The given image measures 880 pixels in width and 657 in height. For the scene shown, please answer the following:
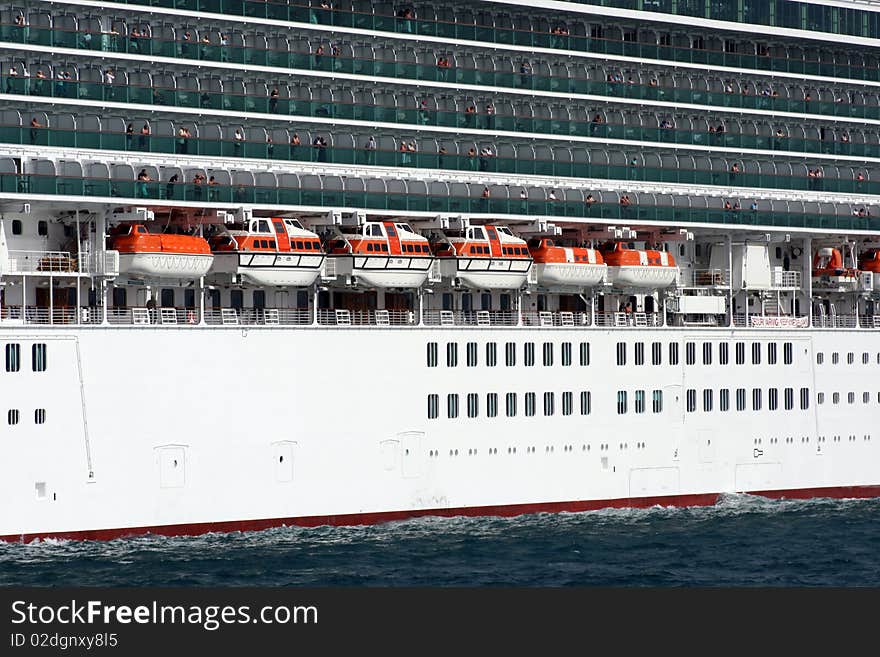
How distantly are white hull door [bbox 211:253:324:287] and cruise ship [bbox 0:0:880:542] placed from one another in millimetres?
86

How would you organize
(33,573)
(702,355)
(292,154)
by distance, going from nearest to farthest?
1. (33,573)
2. (292,154)
3. (702,355)

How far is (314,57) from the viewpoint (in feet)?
183

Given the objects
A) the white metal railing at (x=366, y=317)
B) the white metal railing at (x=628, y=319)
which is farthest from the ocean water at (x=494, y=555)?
the white metal railing at (x=628, y=319)

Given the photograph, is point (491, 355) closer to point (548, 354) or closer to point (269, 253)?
point (548, 354)

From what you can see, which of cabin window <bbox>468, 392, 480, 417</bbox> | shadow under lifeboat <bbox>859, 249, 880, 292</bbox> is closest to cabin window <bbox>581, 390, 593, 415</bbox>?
cabin window <bbox>468, 392, 480, 417</bbox>

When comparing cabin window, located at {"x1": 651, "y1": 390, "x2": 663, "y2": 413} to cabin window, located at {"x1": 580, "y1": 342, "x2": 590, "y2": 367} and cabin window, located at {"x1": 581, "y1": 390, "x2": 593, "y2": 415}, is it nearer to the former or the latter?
cabin window, located at {"x1": 581, "y1": 390, "x2": 593, "y2": 415}

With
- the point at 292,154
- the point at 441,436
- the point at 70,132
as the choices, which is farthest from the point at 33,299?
the point at 441,436

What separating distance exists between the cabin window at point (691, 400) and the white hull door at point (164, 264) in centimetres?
1917

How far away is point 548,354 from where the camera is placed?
59375 mm

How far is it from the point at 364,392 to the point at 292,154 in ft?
25.3

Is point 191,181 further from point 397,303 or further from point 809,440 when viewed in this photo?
point 809,440

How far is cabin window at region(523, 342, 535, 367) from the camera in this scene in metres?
58.8

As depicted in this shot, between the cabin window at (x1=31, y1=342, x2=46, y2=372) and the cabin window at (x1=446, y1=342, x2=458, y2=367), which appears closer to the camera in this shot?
the cabin window at (x1=31, y1=342, x2=46, y2=372)

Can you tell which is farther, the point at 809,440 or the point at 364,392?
the point at 809,440
